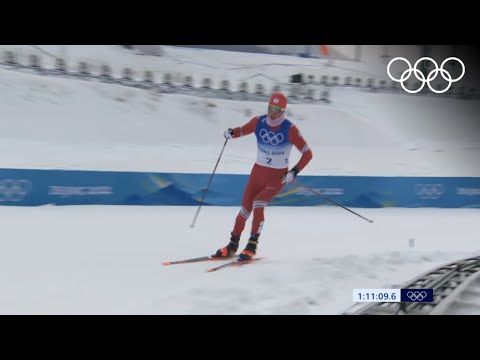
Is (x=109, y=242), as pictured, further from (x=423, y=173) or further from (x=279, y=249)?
(x=423, y=173)

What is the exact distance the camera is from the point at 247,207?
18.4 ft

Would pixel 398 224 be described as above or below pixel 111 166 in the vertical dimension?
below

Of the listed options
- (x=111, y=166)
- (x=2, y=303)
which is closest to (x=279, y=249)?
(x=2, y=303)

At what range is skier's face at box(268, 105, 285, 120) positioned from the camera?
211 inches

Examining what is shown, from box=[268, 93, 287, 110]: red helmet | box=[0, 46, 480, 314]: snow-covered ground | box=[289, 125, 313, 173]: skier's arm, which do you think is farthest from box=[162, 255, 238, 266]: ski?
box=[268, 93, 287, 110]: red helmet

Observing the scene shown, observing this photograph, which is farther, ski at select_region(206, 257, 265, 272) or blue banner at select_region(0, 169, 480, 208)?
blue banner at select_region(0, 169, 480, 208)

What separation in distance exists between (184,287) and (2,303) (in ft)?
4.99

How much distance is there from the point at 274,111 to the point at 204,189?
9.98ft

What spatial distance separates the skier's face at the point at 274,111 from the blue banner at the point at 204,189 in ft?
7.86

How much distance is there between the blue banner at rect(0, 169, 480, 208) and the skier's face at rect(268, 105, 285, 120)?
239 cm

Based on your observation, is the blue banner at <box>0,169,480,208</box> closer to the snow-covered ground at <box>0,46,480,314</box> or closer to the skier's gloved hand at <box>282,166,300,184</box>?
the snow-covered ground at <box>0,46,480,314</box>

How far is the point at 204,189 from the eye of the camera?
26.5 ft

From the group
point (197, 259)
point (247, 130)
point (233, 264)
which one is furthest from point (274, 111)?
point (197, 259)
